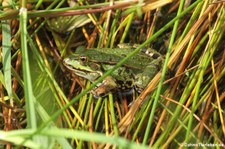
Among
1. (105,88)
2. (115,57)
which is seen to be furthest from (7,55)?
(115,57)

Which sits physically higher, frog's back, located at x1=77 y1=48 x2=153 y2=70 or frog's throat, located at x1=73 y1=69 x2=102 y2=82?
frog's back, located at x1=77 y1=48 x2=153 y2=70

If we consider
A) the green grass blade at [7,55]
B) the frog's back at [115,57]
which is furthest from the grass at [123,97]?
the frog's back at [115,57]

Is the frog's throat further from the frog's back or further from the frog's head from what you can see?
the frog's back

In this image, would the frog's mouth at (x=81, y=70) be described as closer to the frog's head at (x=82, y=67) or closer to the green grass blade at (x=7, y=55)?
the frog's head at (x=82, y=67)

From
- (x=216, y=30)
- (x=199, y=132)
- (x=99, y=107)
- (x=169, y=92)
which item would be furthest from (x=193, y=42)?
(x=99, y=107)

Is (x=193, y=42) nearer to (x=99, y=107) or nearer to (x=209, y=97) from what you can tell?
(x=209, y=97)

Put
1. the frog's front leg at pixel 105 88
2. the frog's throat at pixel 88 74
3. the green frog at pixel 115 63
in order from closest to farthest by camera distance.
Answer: the frog's front leg at pixel 105 88, the green frog at pixel 115 63, the frog's throat at pixel 88 74

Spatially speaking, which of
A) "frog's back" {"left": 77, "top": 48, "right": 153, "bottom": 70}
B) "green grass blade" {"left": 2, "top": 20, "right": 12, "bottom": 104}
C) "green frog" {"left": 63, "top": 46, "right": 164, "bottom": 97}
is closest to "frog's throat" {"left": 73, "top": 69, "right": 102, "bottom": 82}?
"green frog" {"left": 63, "top": 46, "right": 164, "bottom": 97}
